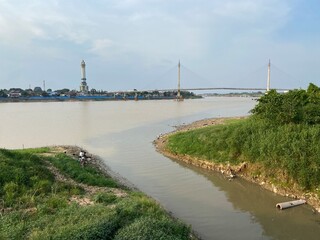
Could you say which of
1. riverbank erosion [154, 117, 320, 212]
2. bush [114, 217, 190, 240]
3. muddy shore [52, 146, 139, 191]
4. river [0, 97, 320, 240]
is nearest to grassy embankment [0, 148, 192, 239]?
bush [114, 217, 190, 240]

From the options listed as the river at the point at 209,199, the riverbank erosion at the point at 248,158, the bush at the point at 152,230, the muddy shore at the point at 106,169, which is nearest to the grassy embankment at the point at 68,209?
the bush at the point at 152,230

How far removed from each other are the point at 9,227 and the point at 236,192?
8802 mm

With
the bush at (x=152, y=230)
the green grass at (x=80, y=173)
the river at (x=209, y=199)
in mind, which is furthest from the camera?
the green grass at (x=80, y=173)

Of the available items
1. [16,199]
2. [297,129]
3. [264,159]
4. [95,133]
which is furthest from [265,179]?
[95,133]

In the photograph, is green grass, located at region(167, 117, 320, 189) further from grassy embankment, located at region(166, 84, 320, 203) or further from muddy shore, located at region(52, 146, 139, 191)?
muddy shore, located at region(52, 146, 139, 191)

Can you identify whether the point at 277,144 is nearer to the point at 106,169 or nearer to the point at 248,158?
the point at 248,158

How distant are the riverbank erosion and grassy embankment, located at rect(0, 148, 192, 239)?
580 centimetres

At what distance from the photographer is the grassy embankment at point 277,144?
458 inches

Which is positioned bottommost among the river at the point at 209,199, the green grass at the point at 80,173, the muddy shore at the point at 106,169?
the river at the point at 209,199

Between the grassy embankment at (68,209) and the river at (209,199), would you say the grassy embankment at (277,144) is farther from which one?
the grassy embankment at (68,209)

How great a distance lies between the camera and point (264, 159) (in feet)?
44.0

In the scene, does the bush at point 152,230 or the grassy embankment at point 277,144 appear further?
the grassy embankment at point 277,144

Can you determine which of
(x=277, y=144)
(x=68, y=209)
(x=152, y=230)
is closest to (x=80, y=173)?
(x=68, y=209)

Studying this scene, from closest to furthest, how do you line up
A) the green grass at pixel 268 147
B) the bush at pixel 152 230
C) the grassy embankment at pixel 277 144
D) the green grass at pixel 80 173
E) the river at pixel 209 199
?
the bush at pixel 152 230 → the river at pixel 209 199 → the green grass at pixel 80 173 → the green grass at pixel 268 147 → the grassy embankment at pixel 277 144
